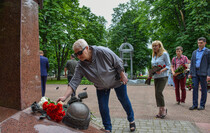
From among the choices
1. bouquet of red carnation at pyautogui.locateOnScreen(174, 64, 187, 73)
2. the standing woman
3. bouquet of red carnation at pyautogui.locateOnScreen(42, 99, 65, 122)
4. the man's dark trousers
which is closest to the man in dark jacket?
the man's dark trousers

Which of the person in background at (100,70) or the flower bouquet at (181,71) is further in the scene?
the flower bouquet at (181,71)

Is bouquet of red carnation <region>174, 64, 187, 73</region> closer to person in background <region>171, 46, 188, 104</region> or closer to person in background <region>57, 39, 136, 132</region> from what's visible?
person in background <region>171, 46, 188, 104</region>

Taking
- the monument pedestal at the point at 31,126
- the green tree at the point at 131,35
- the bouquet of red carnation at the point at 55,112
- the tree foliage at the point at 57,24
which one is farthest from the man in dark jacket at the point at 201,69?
the green tree at the point at 131,35

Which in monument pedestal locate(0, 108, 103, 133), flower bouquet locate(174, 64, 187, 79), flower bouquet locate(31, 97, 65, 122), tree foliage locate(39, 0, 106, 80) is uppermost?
tree foliage locate(39, 0, 106, 80)

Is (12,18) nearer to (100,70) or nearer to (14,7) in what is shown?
(14,7)

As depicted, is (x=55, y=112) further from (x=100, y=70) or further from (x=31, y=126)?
(x=100, y=70)

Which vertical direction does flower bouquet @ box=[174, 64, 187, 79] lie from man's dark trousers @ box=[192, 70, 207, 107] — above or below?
above

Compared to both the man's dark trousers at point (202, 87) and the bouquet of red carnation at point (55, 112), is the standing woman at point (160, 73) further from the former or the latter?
the bouquet of red carnation at point (55, 112)

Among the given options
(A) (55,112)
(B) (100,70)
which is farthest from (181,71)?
(A) (55,112)

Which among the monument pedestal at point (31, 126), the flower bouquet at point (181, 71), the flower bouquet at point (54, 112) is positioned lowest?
the monument pedestal at point (31, 126)

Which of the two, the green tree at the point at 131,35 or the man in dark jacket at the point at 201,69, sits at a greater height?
the green tree at the point at 131,35

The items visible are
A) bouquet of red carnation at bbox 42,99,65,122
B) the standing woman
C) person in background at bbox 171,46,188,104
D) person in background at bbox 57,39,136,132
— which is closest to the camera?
bouquet of red carnation at bbox 42,99,65,122

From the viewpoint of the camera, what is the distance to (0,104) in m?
2.99

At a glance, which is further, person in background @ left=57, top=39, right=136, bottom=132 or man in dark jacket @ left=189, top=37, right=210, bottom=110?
man in dark jacket @ left=189, top=37, right=210, bottom=110
